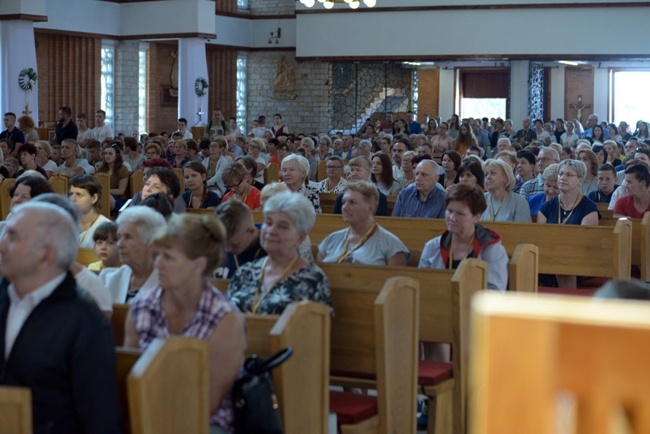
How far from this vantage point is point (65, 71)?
19531 mm

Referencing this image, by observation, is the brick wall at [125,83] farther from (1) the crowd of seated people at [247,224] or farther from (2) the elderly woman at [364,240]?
(2) the elderly woman at [364,240]

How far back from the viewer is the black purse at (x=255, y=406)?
2.97 meters

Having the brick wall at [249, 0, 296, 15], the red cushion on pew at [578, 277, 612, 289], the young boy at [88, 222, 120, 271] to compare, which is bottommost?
the red cushion on pew at [578, 277, 612, 289]

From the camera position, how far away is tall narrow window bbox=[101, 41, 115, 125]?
20406 millimetres

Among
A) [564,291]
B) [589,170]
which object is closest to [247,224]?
[564,291]

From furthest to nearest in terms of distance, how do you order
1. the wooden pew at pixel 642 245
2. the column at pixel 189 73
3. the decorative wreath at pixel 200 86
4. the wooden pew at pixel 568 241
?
the decorative wreath at pixel 200 86, the column at pixel 189 73, the wooden pew at pixel 642 245, the wooden pew at pixel 568 241

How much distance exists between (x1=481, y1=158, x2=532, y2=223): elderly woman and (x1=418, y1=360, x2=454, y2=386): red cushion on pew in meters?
2.80

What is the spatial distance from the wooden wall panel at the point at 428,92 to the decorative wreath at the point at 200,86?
9.16 metres

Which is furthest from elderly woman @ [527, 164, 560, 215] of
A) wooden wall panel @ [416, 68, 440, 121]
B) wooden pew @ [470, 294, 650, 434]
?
wooden wall panel @ [416, 68, 440, 121]

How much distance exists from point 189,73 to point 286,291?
1664cm

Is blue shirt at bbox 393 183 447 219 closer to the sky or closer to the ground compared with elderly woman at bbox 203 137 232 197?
closer to the ground

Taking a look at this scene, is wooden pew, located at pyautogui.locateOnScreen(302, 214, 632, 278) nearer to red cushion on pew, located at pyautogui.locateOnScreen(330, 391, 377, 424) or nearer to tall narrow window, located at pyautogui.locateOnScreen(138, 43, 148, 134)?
red cushion on pew, located at pyautogui.locateOnScreen(330, 391, 377, 424)

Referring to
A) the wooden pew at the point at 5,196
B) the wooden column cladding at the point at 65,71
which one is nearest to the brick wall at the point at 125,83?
the wooden column cladding at the point at 65,71

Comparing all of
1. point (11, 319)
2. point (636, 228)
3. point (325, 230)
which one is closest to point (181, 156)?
point (325, 230)
